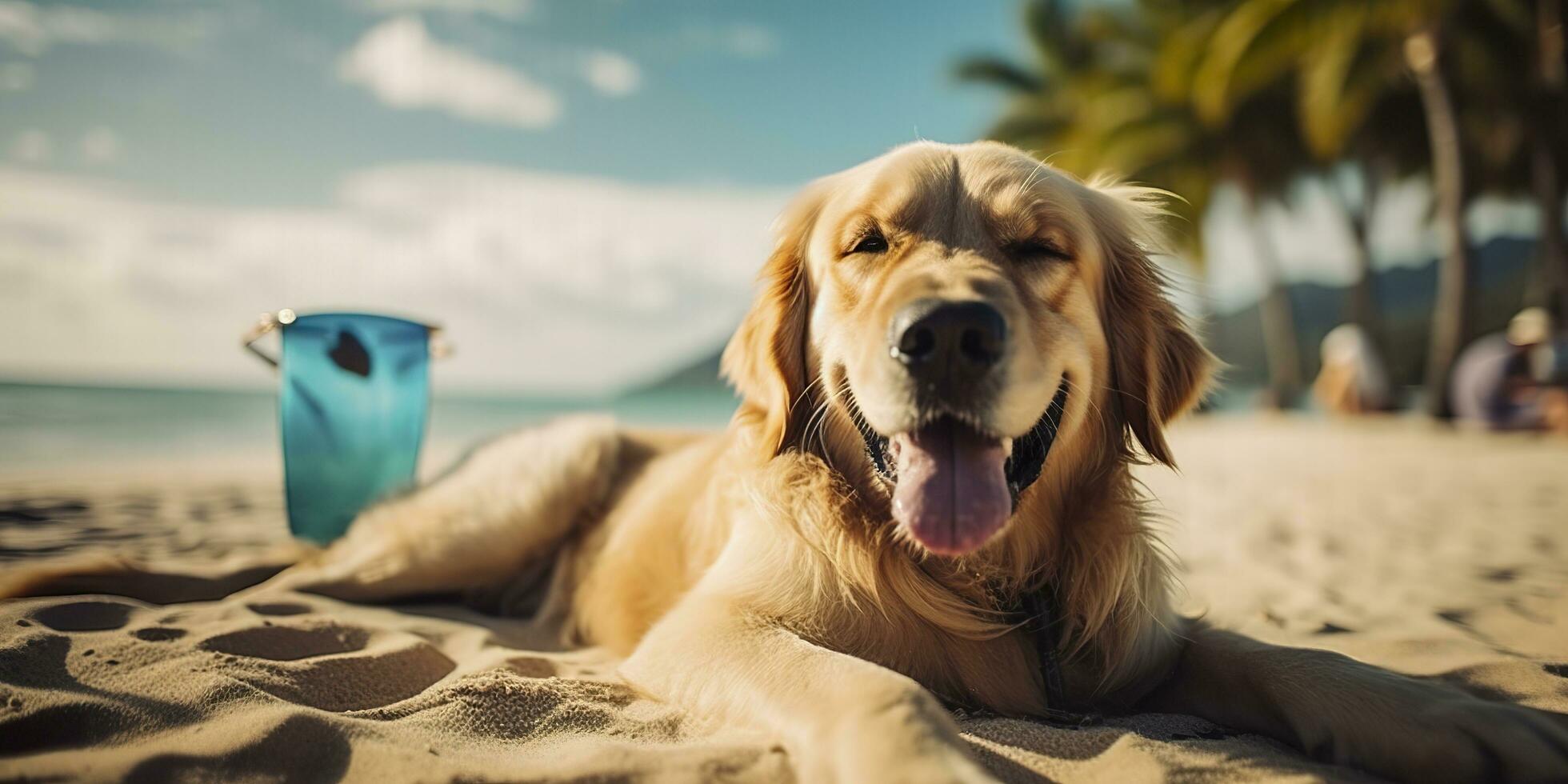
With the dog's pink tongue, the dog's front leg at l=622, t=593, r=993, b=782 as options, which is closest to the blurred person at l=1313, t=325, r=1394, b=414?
the dog's pink tongue

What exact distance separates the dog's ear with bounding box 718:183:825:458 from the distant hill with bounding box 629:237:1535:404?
14865mm

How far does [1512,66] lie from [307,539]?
869 inches

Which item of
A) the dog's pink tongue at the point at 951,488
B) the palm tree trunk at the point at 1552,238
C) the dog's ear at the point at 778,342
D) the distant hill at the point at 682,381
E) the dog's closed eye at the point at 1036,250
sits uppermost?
the palm tree trunk at the point at 1552,238

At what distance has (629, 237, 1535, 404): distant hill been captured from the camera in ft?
128

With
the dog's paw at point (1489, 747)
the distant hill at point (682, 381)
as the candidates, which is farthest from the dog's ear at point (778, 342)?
the distant hill at point (682, 381)

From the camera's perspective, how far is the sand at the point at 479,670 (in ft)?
5.46

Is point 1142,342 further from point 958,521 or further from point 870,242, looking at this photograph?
point 958,521

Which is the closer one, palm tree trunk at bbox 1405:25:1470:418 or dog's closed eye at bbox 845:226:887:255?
dog's closed eye at bbox 845:226:887:255

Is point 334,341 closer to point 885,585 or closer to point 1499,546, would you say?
point 885,585

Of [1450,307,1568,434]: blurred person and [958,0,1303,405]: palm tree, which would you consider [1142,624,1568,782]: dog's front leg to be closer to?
[1450,307,1568,434]: blurred person

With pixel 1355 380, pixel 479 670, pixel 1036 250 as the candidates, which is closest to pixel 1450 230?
pixel 1355 380

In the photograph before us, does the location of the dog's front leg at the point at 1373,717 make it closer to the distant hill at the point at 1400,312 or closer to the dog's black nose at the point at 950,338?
the dog's black nose at the point at 950,338

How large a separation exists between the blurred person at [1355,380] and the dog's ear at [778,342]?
54.3ft

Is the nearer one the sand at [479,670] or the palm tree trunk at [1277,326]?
the sand at [479,670]
